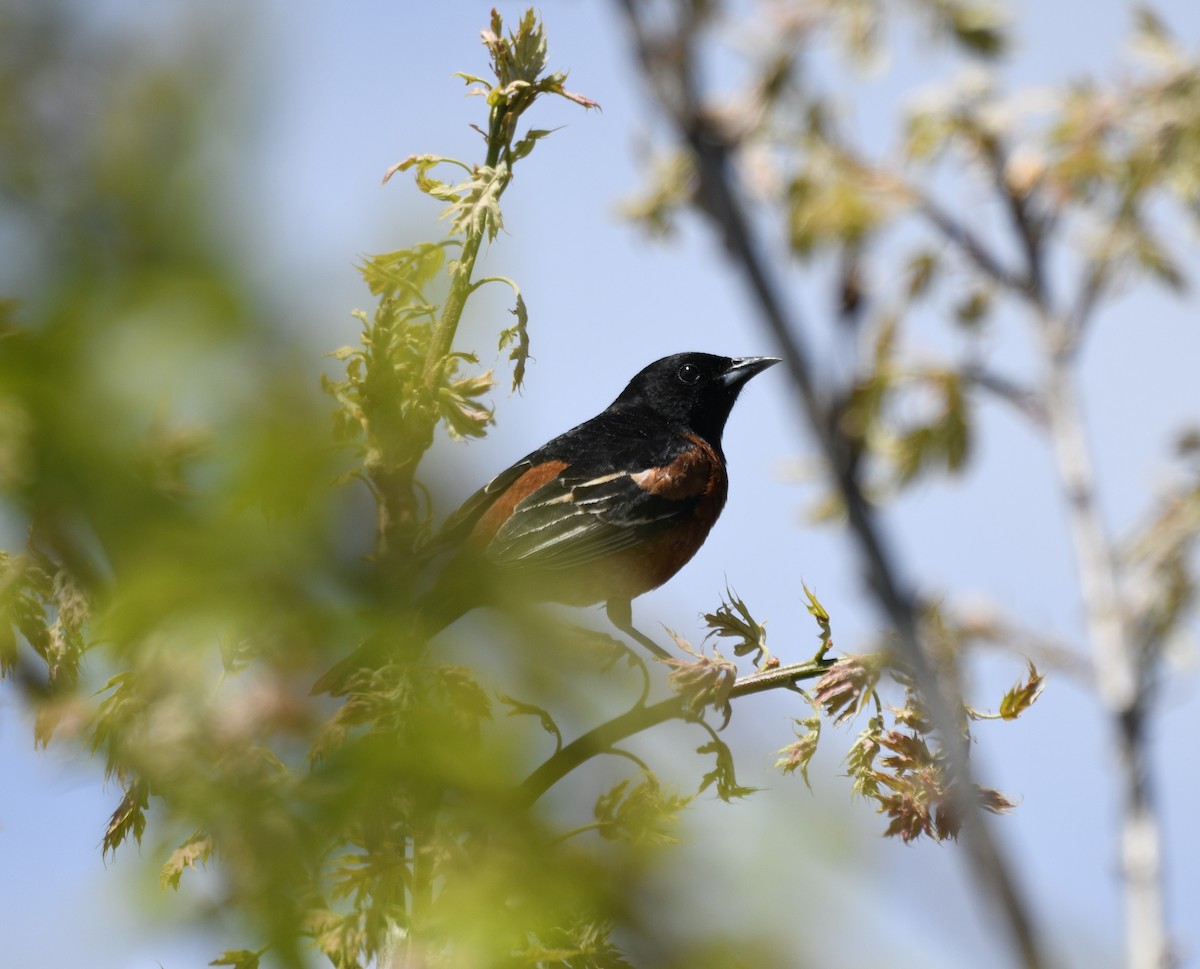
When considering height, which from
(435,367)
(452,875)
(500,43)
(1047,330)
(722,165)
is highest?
(500,43)

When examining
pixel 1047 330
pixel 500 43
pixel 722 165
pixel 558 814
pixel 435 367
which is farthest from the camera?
pixel 1047 330

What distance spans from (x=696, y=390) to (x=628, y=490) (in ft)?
3.26

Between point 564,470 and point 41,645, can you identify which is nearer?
point 41,645

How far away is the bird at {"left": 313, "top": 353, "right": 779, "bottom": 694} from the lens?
293 centimetres

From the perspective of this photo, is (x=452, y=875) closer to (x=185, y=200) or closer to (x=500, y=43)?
(x=185, y=200)

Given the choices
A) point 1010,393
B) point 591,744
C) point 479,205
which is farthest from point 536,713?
point 1010,393

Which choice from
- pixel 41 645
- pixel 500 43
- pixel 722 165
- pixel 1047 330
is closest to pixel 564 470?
pixel 1047 330

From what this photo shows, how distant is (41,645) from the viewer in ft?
4.48

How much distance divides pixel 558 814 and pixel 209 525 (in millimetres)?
507

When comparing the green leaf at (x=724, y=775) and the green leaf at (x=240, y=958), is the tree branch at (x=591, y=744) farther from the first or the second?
the green leaf at (x=240, y=958)

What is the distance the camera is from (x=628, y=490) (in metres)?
3.88

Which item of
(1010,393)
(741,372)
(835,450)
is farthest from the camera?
(741,372)

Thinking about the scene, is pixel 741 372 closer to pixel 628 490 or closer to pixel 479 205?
pixel 628 490

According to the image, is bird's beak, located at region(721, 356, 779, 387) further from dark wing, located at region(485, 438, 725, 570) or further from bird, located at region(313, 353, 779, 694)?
dark wing, located at region(485, 438, 725, 570)
